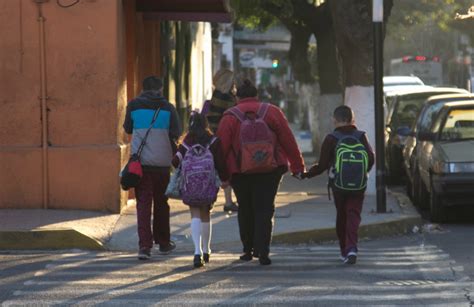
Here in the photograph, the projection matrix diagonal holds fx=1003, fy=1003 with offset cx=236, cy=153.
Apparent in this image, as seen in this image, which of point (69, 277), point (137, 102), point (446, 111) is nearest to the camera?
point (69, 277)

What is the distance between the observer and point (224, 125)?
9133mm

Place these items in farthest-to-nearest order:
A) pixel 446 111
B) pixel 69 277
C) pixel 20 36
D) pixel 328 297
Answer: pixel 446 111, pixel 20 36, pixel 69 277, pixel 328 297

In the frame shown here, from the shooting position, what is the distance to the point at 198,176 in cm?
891

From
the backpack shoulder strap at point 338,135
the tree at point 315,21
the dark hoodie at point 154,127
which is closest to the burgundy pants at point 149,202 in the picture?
the dark hoodie at point 154,127

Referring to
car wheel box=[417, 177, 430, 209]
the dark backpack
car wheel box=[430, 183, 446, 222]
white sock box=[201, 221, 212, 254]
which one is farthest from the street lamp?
the dark backpack

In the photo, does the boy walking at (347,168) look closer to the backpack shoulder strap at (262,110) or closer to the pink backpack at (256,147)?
the pink backpack at (256,147)

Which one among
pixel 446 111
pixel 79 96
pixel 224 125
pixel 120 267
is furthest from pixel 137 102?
pixel 446 111

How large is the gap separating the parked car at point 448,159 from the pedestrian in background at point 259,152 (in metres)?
3.59

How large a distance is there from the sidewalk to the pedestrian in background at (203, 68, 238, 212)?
3.28ft

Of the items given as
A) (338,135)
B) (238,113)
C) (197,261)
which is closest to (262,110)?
(238,113)

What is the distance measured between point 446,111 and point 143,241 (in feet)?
19.3

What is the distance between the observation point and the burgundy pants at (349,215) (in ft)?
30.1

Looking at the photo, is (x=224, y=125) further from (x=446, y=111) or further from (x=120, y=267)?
(x=446, y=111)

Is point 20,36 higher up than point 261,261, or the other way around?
point 20,36
